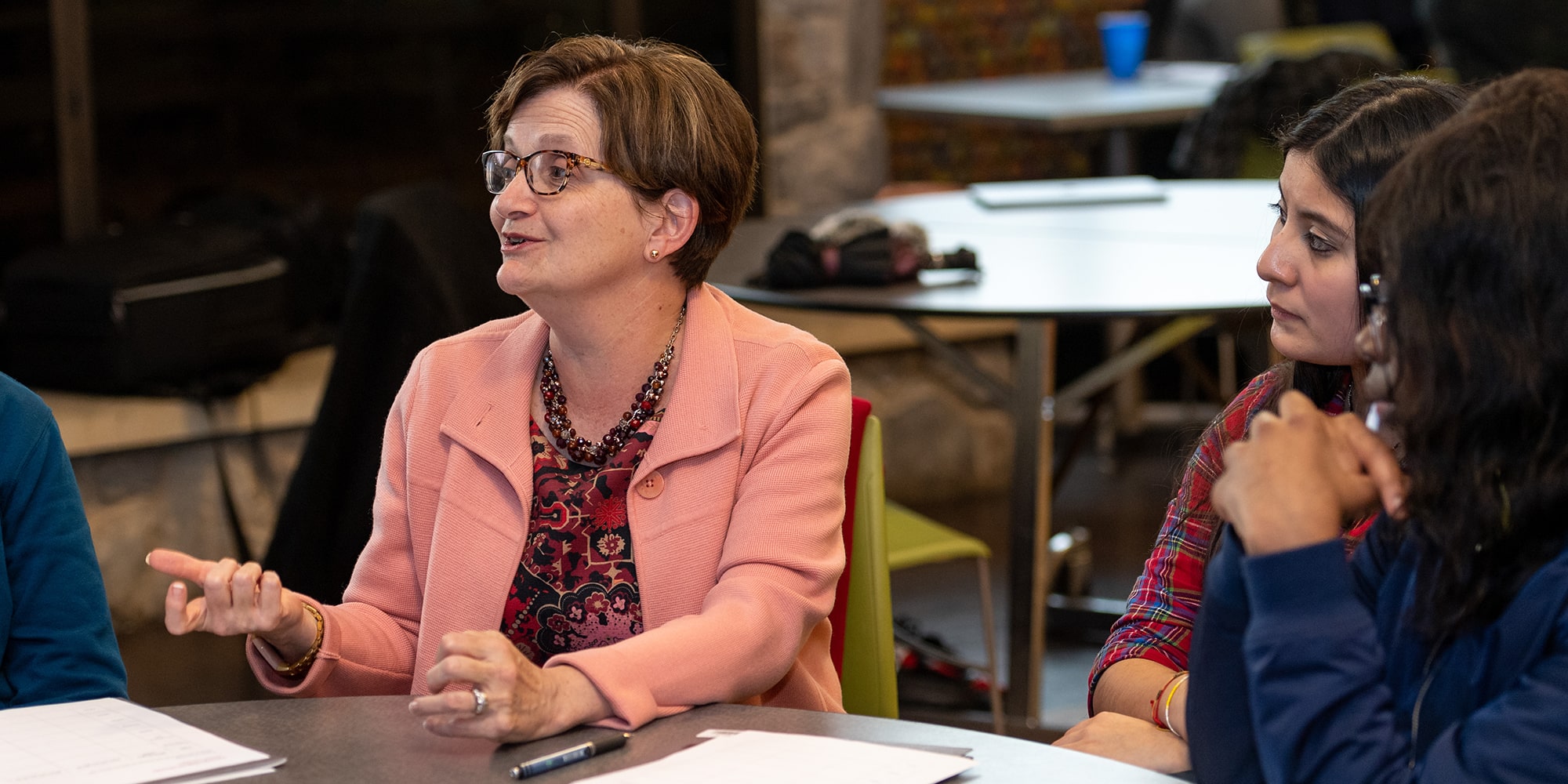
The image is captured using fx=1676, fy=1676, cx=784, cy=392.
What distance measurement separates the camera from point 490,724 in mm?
1152

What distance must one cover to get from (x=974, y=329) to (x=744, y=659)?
10.8ft

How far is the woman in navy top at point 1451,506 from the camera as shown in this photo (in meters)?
0.94

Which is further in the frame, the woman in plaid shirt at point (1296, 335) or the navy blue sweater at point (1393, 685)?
the woman in plaid shirt at point (1296, 335)

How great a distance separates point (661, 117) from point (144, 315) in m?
2.32

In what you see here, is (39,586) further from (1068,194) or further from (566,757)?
(1068,194)

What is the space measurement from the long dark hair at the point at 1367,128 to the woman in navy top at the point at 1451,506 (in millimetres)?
332

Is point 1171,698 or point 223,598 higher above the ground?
point 223,598

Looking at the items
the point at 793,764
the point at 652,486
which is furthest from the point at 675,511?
the point at 793,764

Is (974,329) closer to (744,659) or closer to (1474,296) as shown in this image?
(744,659)

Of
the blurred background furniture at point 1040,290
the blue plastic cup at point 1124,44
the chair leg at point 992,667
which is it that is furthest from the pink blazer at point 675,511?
the blue plastic cup at point 1124,44

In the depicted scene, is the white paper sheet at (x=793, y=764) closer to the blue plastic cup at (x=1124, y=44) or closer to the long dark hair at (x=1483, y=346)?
the long dark hair at (x=1483, y=346)

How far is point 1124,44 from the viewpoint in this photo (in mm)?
4941

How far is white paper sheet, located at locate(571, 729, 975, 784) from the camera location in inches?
42.1

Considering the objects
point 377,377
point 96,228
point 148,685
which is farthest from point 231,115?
point 377,377
